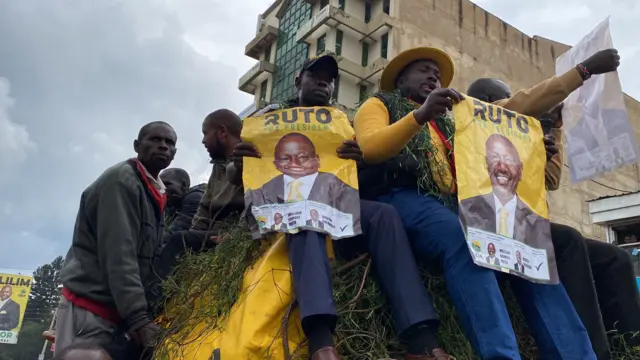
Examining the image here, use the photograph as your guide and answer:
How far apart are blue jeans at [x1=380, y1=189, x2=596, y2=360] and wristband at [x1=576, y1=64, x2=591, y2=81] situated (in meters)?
1.10

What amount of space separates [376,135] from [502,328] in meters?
1.11

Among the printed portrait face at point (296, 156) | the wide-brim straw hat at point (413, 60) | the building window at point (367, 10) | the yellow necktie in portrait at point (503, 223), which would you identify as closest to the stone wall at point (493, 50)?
the building window at point (367, 10)

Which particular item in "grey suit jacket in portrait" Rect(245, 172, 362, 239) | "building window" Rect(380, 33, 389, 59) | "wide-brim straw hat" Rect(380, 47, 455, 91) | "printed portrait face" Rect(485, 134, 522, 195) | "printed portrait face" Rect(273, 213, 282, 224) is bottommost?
"printed portrait face" Rect(273, 213, 282, 224)

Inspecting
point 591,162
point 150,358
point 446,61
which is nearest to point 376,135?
point 446,61

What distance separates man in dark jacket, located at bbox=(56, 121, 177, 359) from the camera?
2920 millimetres

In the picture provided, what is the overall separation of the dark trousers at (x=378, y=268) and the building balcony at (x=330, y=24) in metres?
23.3

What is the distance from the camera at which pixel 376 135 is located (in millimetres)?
2979

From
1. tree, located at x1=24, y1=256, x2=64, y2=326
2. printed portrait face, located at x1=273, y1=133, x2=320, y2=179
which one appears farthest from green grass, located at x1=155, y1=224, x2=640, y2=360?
tree, located at x1=24, y1=256, x2=64, y2=326

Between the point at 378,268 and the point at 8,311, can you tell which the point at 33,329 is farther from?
the point at 378,268

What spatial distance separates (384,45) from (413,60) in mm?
22790

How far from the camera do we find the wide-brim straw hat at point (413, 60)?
Result: 357 centimetres

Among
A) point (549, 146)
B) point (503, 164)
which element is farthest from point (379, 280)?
point (549, 146)

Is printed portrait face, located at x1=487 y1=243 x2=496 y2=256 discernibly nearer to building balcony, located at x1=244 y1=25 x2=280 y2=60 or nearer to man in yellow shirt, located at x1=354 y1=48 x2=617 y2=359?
man in yellow shirt, located at x1=354 y1=48 x2=617 y2=359

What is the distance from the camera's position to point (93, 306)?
3.03 m
